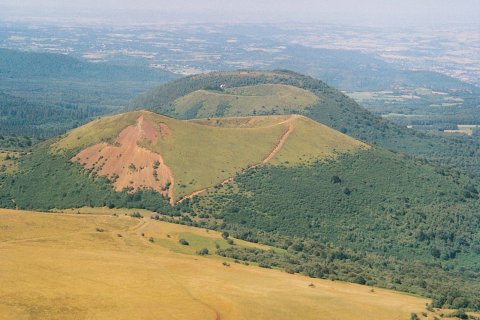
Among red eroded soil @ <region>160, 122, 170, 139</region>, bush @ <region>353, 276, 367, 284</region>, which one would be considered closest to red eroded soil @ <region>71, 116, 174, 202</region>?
red eroded soil @ <region>160, 122, 170, 139</region>

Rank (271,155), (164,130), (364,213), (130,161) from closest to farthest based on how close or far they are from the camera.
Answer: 1. (364,213)
2. (130,161)
3. (164,130)
4. (271,155)

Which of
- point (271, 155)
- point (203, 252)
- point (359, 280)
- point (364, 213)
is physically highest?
point (271, 155)

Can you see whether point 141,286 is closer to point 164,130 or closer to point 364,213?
point 364,213

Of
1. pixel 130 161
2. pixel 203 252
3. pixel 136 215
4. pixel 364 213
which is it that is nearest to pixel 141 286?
pixel 203 252

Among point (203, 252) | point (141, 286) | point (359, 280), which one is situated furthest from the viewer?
point (203, 252)

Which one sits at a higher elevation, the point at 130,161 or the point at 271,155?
the point at 271,155

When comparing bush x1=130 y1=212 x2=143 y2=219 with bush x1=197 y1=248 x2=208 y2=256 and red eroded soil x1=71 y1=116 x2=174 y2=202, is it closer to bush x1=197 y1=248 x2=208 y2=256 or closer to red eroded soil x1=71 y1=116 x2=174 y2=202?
red eroded soil x1=71 y1=116 x2=174 y2=202

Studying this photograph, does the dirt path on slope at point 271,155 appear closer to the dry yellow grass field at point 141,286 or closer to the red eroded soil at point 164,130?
the red eroded soil at point 164,130

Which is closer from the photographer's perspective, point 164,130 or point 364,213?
point 364,213

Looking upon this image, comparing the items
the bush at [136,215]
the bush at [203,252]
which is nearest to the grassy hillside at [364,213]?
the bush at [136,215]
